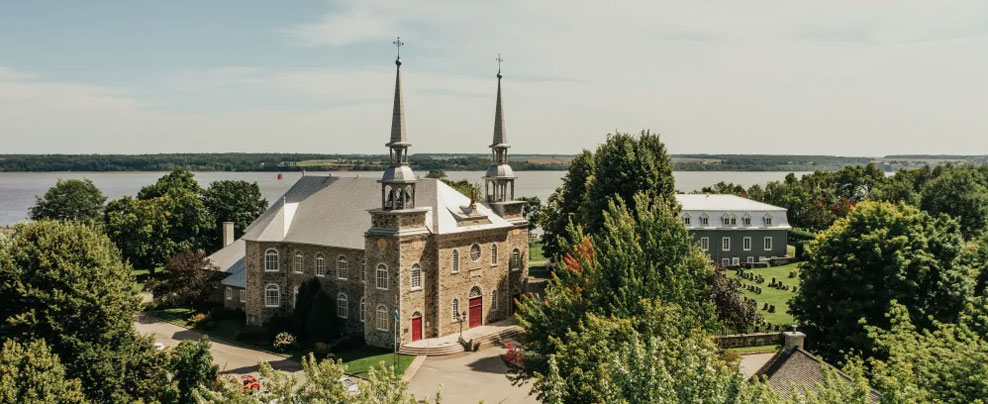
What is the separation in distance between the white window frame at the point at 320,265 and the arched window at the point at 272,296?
312 centimetres

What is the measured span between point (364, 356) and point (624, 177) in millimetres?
18672

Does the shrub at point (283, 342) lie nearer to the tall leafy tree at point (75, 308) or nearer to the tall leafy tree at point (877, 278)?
the tall leafy tree at point (75, 308)

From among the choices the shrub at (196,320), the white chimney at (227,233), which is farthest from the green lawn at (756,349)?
the white chimney at (227,233)

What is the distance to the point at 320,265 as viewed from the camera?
42219mm

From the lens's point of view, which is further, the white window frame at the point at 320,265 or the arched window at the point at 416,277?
the white window frame at the point at 320,265

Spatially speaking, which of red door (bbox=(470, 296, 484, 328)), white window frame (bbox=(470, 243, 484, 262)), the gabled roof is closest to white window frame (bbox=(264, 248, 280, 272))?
white window frame (bbox=(470, 243, 484, 262))

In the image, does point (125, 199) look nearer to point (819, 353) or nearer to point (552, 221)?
point (552, 221)

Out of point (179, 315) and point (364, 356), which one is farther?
point (179, 315)

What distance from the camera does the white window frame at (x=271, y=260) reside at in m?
43.4

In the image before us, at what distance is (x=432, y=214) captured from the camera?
40125 mm

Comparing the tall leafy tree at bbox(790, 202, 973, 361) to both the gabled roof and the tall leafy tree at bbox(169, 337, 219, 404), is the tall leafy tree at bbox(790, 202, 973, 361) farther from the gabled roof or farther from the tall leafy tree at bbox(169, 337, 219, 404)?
the tall leafy tree at bbox(169, 337, 219, 404)

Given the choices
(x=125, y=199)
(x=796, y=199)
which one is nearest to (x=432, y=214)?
(x=125, y=199)

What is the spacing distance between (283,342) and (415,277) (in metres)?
8.02

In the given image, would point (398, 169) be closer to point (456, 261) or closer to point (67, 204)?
point (456, 261)
